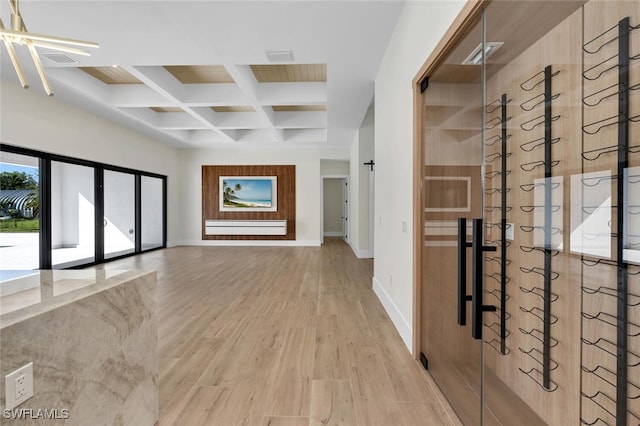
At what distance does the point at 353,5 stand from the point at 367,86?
167cm

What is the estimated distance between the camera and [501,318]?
1.29m

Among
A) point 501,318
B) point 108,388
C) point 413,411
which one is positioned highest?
point 501,318

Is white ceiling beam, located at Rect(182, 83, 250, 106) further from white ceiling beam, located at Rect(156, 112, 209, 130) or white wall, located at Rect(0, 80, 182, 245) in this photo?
white wall, located at Rect(0, 80, 182, 245)

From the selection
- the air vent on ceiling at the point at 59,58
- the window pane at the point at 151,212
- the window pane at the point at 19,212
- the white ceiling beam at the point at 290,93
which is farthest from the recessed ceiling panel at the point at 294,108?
the window pane at the point at 19,212

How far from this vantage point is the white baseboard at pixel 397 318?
7.57ft

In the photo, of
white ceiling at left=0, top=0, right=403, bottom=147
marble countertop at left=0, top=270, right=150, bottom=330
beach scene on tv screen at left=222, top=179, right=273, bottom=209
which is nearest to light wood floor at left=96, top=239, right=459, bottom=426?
marble countertop at left=0, top=270, right=150, bottom=330

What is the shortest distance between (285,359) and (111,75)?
4.76 m

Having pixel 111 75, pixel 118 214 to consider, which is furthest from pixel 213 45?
pixel 118 214

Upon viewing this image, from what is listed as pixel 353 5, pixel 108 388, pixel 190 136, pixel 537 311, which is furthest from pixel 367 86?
pixel 190 136

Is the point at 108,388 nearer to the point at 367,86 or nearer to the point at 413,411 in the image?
the point at 413,411

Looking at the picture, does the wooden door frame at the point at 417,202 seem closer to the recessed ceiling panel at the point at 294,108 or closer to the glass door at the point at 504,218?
the glass door at the point at 504,218

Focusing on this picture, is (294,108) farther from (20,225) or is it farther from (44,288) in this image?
(44,288)

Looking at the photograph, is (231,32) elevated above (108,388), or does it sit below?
above

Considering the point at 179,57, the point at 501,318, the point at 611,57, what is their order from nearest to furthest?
the point at 611,57 → the point at 501,318 → the point at 179,57
